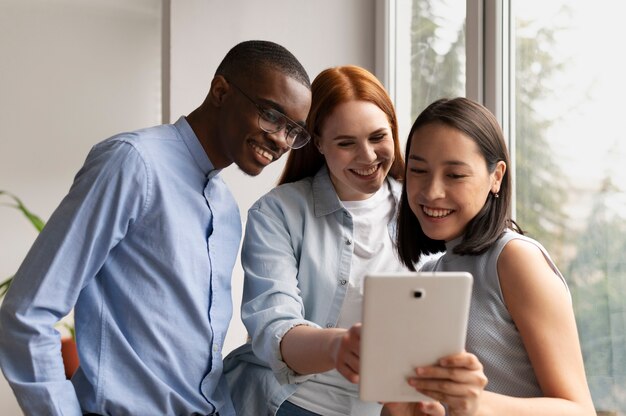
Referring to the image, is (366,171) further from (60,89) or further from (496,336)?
(60,89)

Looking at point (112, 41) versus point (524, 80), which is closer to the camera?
point (524, 80)

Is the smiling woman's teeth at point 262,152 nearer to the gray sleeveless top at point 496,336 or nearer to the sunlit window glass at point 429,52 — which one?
the gray sleeveless top at point 496,336

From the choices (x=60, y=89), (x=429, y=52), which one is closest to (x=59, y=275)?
(x=429, y=52)

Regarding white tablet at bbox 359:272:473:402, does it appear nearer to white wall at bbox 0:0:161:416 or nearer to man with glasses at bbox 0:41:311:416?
man with glasses at bbox 0:41:311:416

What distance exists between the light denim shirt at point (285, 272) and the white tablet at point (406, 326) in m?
0.55

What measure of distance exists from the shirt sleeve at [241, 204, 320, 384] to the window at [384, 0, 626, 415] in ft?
2.52

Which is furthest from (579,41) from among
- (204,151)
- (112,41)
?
(112,41)

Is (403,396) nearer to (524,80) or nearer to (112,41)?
(524,80)

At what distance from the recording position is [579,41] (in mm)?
2334

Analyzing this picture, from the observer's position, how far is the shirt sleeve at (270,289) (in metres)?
1.84

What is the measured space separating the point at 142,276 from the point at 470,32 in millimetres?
1445

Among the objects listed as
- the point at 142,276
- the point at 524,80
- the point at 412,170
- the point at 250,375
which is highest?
the point at 524,80

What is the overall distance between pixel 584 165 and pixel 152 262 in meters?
1.15

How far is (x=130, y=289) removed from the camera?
175 cm
